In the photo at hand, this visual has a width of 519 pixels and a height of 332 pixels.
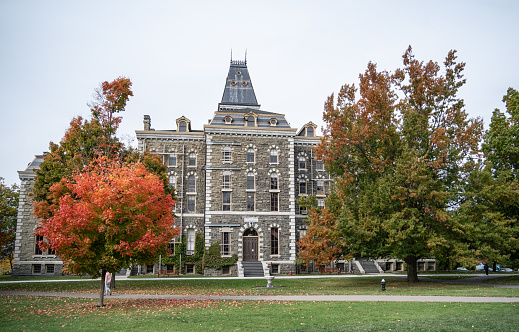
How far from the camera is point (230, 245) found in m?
40.1

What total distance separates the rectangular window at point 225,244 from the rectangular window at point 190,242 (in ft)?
11.5

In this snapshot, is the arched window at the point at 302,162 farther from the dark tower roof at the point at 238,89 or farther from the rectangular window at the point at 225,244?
the rectangular window at the point at 225,244

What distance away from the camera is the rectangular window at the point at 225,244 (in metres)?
40.0

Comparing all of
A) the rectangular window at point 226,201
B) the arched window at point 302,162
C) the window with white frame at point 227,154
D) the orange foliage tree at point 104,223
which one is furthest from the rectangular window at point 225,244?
the orange foliage tree at point 104,223

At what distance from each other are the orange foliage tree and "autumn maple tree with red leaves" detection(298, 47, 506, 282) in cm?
1217

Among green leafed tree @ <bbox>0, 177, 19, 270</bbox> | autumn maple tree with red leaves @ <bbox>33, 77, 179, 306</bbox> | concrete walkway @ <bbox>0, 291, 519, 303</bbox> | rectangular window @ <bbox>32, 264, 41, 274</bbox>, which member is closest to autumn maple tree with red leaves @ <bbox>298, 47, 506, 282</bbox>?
concrete walkway @ <bbox>0, 291, 519, 303</bbox>

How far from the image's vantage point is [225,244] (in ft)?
132

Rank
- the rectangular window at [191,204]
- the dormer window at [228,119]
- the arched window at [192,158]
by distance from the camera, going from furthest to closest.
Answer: the arched window at [192,158], the rectangular window at [191,204], the dormer window at [228,119]

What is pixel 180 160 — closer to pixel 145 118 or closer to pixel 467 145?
pixel 145 118

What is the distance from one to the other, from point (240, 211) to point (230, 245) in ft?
11.0

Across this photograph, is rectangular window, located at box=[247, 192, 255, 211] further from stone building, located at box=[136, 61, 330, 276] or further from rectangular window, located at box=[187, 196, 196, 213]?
rectangular window, located at box=[187, 196, 196, 213]

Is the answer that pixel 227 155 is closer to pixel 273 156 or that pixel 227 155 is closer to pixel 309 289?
pixel 273 156

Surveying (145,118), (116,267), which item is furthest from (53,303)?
(145,118)

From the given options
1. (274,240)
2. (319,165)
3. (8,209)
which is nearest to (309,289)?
(274,240)
